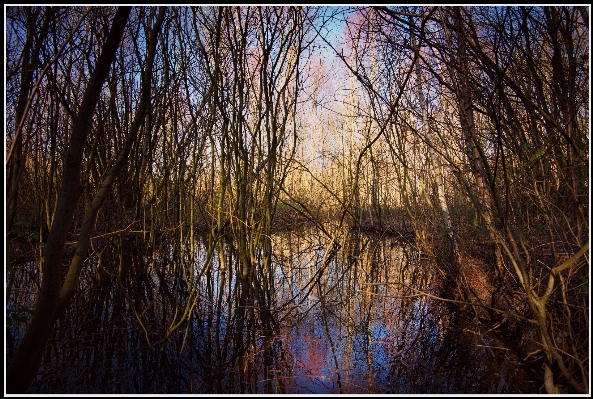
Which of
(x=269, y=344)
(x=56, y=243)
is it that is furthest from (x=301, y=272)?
(x=56, y=243)

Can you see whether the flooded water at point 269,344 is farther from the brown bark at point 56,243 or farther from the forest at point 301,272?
the brown bark at point 56,243

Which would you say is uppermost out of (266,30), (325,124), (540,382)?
(325,124)

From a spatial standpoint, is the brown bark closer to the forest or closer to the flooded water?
the forest

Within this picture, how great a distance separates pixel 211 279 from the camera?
196 inches

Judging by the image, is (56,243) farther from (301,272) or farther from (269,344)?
(301,272)

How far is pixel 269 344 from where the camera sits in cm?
302

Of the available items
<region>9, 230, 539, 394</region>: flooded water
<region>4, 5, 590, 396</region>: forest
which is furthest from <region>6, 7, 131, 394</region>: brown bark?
<region>9, 230, 539, 394</region>: flooded water

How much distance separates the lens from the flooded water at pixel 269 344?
241cm

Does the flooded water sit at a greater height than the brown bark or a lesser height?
lesser

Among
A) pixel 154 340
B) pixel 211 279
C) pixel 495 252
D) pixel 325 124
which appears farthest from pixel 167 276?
pixel 325 124

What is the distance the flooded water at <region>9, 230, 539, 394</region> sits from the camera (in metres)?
2.41

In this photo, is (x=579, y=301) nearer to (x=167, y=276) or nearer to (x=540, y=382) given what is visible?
(x=540, y=382)

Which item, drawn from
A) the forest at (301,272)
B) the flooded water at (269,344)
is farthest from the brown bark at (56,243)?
the flooded water at (269,344)

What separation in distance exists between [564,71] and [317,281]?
3415 mm
